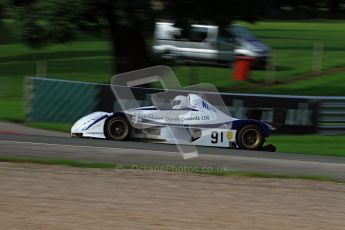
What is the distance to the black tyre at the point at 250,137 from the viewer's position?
12250 mm

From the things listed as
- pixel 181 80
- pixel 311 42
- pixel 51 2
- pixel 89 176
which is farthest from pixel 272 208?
pixel 311 42

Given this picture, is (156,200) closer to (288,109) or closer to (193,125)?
(193,125)

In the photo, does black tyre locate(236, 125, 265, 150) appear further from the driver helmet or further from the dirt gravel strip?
the dirt gravel strip

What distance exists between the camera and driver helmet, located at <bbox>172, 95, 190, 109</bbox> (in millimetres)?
12333

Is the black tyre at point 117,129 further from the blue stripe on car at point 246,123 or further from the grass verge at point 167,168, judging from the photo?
the grass verge at point 167,168

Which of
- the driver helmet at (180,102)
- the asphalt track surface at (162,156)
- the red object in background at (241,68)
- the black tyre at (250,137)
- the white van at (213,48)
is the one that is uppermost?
the white van at (213,48)

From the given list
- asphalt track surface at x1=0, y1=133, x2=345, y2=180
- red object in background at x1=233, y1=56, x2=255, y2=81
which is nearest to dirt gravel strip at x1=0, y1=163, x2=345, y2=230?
asphalt track surface at x1=0, y1=133, x2=345, y2=180

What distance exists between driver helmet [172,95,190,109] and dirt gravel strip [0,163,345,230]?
3.30 meters

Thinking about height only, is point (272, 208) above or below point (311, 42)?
below

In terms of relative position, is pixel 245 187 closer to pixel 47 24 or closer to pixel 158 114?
pixel 158 114

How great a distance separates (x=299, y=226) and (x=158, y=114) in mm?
6303

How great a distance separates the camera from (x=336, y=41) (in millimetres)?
39562

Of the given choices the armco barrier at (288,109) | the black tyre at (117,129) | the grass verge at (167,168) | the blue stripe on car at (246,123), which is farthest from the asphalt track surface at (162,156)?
the armco barrier at (288,109)

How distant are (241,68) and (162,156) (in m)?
13.6
